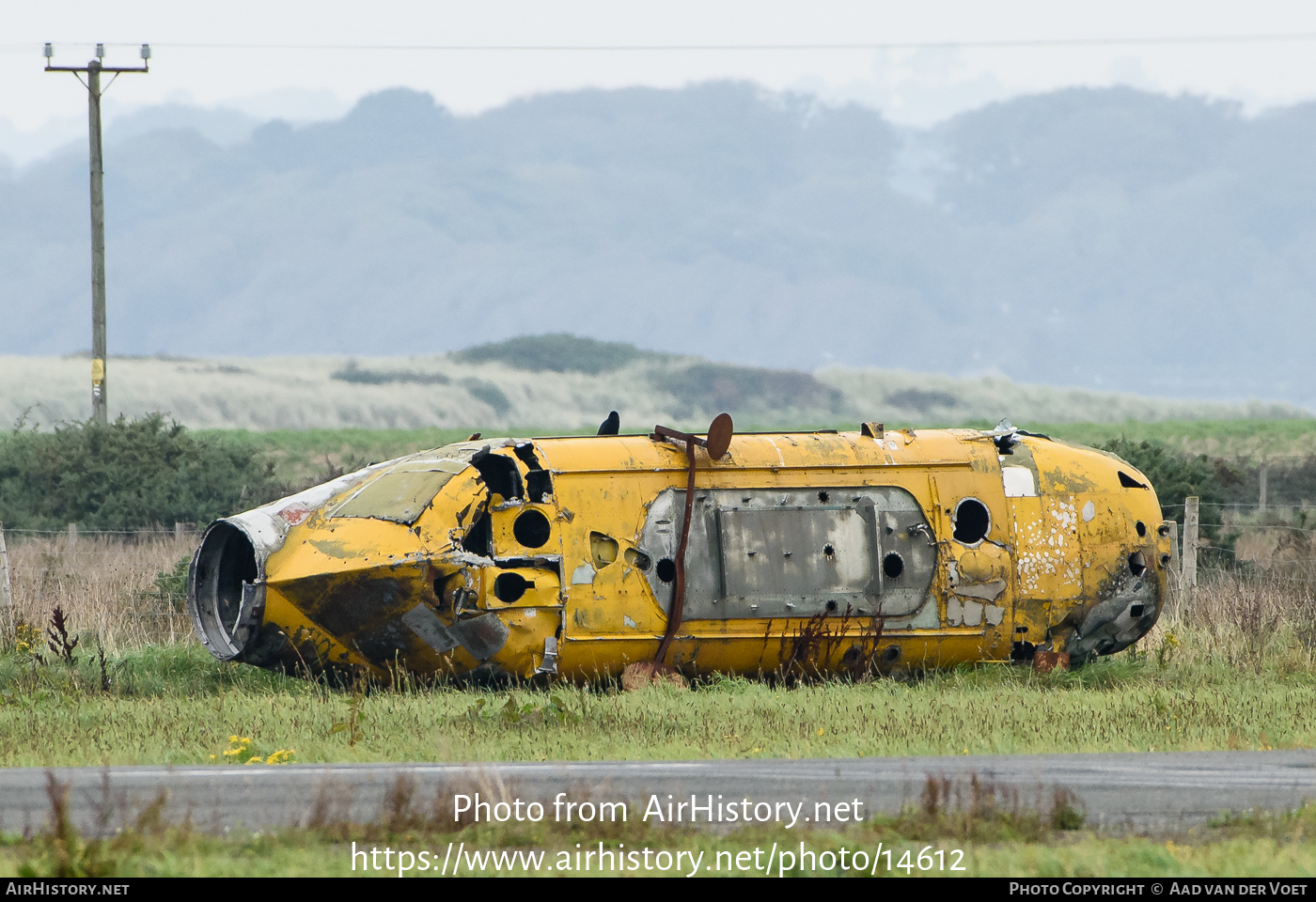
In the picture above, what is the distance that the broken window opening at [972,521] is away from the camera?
42.6ft

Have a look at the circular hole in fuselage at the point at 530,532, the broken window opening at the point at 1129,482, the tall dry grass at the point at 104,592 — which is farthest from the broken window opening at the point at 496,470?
the broken window opening at the point at 1129,482

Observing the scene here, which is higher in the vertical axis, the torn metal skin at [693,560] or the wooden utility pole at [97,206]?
the wooden utility pole at [97,206]

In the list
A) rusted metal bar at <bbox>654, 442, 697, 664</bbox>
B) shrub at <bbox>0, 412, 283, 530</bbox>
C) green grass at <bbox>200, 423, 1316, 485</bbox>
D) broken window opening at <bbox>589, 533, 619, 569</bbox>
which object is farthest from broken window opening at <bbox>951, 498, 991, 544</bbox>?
green grass at <bbox>200, 423, 1316, 485</bbox>

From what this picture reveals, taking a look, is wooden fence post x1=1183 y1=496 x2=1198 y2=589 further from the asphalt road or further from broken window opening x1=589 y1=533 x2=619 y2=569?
the asphalt road

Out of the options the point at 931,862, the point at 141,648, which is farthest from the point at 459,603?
the point at 931,862

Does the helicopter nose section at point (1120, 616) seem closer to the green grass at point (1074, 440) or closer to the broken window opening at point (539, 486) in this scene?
the broken window opening at point (539, 486)

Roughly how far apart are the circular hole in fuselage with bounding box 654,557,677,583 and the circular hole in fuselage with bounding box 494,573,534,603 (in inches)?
40.7

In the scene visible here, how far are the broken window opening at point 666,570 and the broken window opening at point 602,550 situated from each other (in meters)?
0.38

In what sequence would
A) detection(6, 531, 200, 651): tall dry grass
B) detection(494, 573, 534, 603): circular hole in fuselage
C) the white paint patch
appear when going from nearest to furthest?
detection(494, 573, 534, 603): circular hole in fuselage, the white paint patch, detection(6, 531, 200, 651): tall dry grass

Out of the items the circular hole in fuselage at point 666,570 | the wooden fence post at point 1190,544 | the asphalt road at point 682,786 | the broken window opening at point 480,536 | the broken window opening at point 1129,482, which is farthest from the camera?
the wooden fence post at point 1190,544

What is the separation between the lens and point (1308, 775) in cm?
866

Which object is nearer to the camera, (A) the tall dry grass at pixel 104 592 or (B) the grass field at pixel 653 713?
(B) the grass field at pixel 653 713

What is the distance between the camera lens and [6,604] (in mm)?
16094

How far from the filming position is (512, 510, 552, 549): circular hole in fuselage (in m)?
12.2
